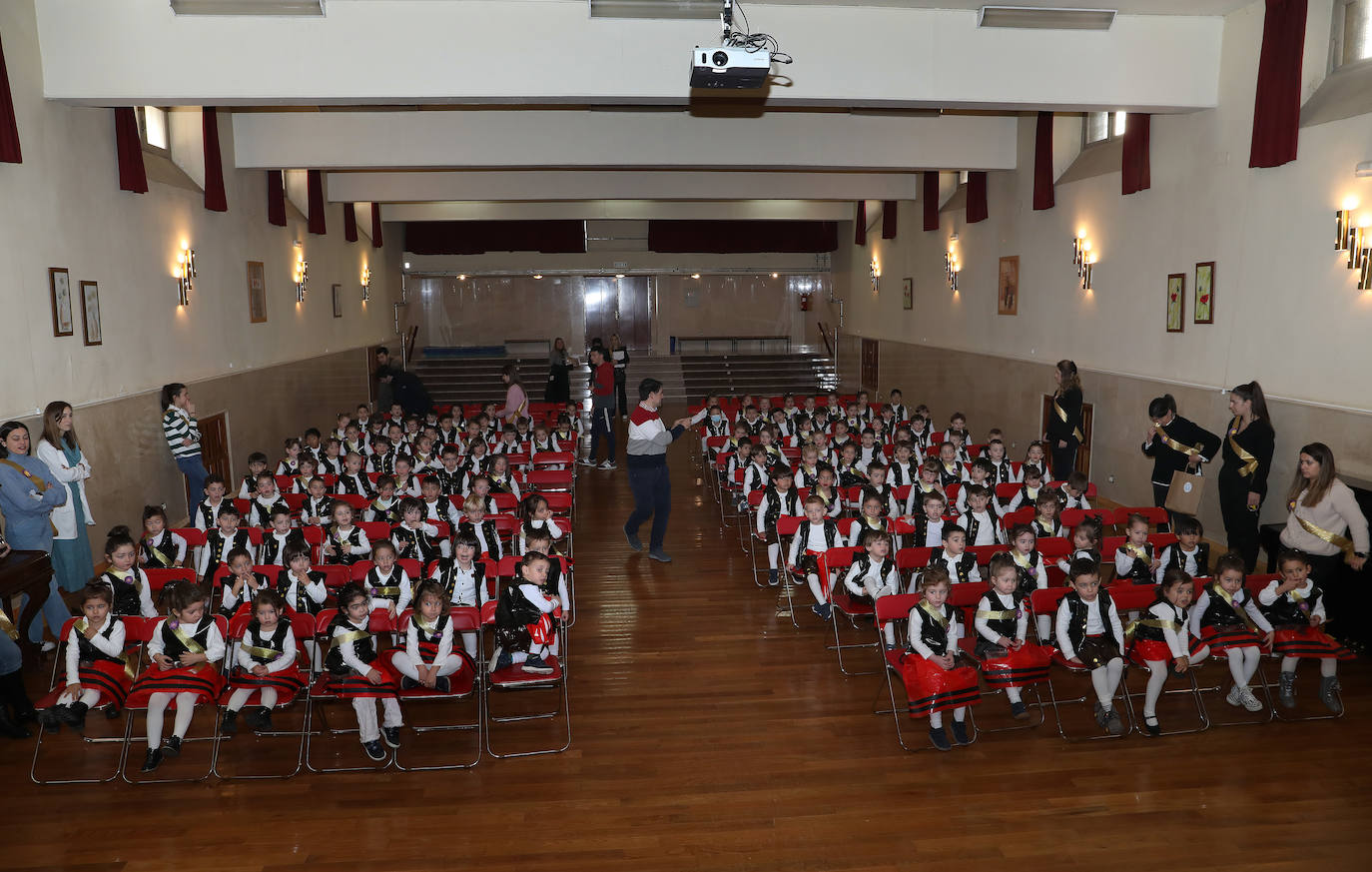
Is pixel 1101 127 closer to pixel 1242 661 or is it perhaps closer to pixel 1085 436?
pixel 1085 436

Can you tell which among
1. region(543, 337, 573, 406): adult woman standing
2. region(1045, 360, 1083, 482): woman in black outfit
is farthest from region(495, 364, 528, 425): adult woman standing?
region(1045, 360, 1083, 482): woman in black outfit

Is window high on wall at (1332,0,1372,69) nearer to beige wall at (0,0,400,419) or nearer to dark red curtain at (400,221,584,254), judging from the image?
beige wall at (0,0,400,419)

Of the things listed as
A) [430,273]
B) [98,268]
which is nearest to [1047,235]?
[98,268]

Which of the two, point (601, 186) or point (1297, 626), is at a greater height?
point (601, 186)

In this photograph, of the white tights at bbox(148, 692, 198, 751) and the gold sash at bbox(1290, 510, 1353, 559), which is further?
the gold sash at bbox(1290, 510, 1353, 559)

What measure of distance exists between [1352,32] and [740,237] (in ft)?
52.5

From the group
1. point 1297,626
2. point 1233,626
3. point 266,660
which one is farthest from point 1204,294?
point 266,660

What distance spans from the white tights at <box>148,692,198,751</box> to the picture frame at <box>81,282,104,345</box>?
482 centimetres

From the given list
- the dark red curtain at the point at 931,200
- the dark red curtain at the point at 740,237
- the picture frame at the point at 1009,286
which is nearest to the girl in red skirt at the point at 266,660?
the picture frame at the point at 1009,286

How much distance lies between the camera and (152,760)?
202 inches

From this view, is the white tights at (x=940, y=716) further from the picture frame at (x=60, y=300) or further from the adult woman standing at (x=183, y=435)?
the picture frame at (x=60, y=300)

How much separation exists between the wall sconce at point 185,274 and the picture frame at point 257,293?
72.4 inches

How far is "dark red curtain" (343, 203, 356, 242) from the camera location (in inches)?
690

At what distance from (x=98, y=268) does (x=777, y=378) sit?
53.3 ft
